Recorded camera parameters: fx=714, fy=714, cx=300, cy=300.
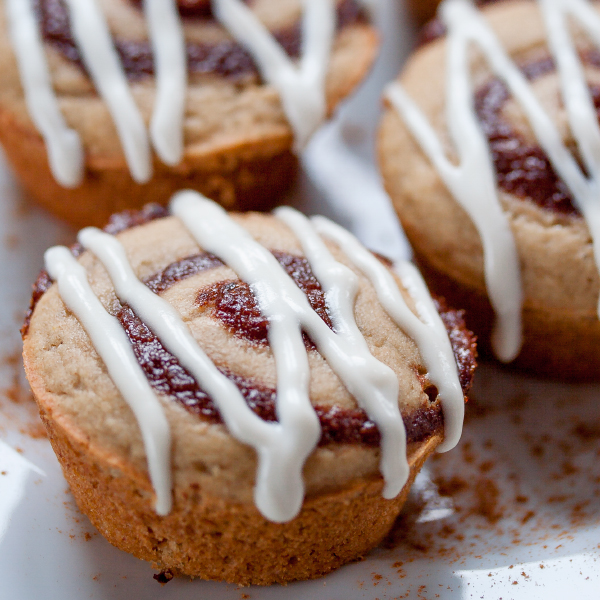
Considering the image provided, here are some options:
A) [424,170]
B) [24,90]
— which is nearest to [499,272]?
[424,170]

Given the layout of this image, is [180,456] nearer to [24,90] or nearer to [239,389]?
[239,389]

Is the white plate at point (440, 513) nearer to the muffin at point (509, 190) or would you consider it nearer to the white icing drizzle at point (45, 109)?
the muffin at point (509, 190)

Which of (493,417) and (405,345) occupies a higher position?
(405,345)

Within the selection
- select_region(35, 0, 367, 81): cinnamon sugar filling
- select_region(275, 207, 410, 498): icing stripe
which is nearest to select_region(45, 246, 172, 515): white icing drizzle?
select_region(275, 207, 410, 498): icing stripe

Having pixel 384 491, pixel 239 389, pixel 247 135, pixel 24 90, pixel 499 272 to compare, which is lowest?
pixel 384 491

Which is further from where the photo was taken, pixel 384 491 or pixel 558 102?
pixel 558 102

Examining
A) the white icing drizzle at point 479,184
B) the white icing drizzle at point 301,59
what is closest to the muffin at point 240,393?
the white icing drizzle at point 479,184
